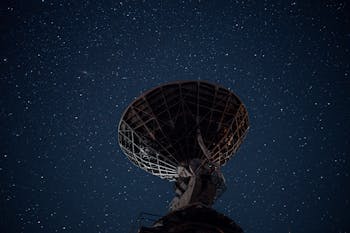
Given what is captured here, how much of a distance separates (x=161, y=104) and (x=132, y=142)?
2951 mm

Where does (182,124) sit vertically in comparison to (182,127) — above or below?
above

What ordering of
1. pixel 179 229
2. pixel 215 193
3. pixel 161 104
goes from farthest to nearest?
1. pixel 161 104
2. pixel 215 193
3. pixel 179 229

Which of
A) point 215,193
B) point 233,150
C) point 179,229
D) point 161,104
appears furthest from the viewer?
point 233,150

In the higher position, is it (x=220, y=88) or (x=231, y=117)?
(x=220, y=88)

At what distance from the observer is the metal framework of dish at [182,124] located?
16.8 metres

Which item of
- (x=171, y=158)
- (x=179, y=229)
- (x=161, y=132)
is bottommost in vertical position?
(x=179, y=229)

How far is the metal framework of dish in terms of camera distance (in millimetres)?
16812

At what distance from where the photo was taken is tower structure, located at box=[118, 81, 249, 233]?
54.9ft

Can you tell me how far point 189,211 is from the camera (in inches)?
456

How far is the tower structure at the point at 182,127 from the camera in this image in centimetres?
1673

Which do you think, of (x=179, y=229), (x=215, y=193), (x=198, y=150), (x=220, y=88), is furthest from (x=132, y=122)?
(x=179, y=229)

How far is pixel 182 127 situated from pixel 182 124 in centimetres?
18

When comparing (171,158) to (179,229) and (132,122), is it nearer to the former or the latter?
(132,122)

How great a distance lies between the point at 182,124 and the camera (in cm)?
1741
